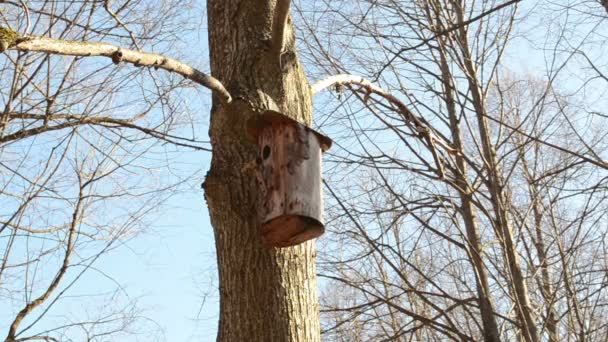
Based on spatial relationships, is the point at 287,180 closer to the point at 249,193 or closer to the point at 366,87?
the point at 249,193

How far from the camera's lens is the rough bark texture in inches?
90.2

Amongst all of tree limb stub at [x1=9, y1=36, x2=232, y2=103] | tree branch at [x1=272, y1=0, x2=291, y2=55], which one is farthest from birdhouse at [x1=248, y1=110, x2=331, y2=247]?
tree branch at [x1=272, y1=0, x2=291, y2=55]

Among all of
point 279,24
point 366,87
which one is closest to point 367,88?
point 366,87

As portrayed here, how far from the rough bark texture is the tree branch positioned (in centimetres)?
5

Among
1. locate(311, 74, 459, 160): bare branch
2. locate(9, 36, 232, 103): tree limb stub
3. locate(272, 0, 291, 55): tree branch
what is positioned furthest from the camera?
locate(311, 74, 459, 160): bare branch

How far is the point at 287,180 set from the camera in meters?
2.39

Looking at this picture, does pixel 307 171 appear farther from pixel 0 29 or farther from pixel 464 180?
pixel 464 180

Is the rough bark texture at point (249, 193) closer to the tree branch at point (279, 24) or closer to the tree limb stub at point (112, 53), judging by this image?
the tree branch at point (279, 24)

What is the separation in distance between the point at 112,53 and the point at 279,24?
0.75m

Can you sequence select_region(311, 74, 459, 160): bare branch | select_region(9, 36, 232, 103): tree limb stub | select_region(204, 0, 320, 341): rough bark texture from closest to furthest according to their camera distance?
select_region(9, 36, 232, 103): tree limb stub, select_region(204, 0, 320, 341): rough bark texture, select_region(311, 74, 459, 160): bare branch

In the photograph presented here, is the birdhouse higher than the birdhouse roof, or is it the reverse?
the birdhouse roof

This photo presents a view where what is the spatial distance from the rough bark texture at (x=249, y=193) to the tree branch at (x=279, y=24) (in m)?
0.05

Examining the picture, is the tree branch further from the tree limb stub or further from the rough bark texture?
the tree limb stub

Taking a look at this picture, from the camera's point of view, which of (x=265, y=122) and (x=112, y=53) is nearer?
(x=112, y=53)
